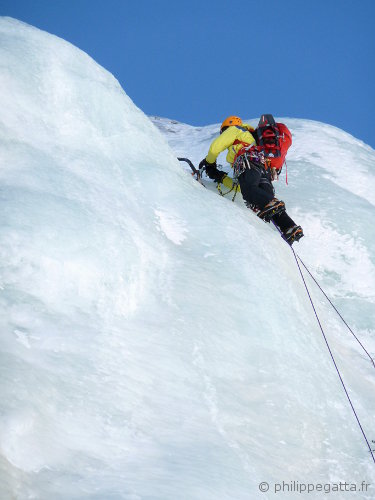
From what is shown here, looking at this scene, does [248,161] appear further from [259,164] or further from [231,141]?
[231,141]

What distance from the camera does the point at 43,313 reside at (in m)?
2.76

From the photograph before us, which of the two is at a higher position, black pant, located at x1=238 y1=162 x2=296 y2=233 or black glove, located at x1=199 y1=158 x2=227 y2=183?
black pant, located at x1=238 y1=162 x2=296 y2=233

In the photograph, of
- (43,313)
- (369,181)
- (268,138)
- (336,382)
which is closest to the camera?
(43,313)

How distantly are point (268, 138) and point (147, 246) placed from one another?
7.43 ft

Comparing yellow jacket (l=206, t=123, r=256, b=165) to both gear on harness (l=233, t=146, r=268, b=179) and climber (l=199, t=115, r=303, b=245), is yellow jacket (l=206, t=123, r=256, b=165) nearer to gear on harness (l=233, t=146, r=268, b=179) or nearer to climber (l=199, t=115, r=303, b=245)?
climber (l=199, t=115, r=303, b=245)

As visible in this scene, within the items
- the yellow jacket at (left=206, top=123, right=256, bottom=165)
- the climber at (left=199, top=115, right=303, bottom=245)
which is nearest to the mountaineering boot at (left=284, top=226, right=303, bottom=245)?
the climber at (left=199, top=115, right=303, bottom=245)

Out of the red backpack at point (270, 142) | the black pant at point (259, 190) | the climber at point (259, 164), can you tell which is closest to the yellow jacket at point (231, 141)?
the climber at point (259, 164)

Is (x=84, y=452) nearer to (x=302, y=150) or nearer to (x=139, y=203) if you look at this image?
(x=139, y=203)

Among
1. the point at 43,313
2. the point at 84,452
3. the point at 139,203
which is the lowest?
the point at 84,452

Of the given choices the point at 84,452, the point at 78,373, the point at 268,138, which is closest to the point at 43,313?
the point at 78,373

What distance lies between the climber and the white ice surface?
7.1 inches

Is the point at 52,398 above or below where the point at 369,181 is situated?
below

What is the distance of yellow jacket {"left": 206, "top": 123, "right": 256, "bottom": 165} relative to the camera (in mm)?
5273

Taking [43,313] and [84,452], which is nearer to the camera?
[84,452]
